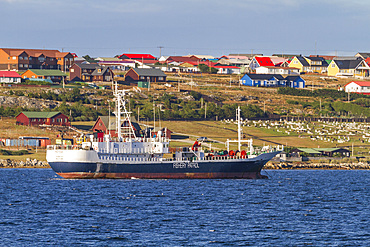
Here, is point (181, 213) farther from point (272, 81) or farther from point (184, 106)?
point (272, 81)

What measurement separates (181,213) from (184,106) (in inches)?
3883

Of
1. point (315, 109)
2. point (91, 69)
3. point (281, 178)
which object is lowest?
point (281, 178)

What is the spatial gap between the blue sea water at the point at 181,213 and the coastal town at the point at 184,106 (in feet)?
77.6

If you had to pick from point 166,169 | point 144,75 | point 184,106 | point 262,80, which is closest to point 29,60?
point 144,75

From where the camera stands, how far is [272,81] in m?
192

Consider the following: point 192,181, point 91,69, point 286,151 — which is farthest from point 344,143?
point 91,69

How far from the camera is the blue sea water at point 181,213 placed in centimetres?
3984

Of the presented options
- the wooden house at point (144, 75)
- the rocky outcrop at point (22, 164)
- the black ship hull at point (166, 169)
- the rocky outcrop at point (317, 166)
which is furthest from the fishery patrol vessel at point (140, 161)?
the wooden house at point (144, 75)

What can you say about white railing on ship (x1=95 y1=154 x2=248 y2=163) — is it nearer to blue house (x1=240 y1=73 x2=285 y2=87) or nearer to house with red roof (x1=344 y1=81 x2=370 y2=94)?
blue house (x1=240 y1=73 x2=285 y2=87)

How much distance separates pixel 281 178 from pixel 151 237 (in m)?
48.6

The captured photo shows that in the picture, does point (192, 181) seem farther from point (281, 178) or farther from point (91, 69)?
point (91, 69)

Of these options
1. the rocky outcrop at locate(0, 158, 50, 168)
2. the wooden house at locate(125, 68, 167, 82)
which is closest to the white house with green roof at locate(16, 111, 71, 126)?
the rocky outcrop at locate(0, 158, 50, 168)

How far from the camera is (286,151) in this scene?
112 meters

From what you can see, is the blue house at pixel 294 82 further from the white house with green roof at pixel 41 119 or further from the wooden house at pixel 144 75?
the white house with green roof at pixel 41 119
